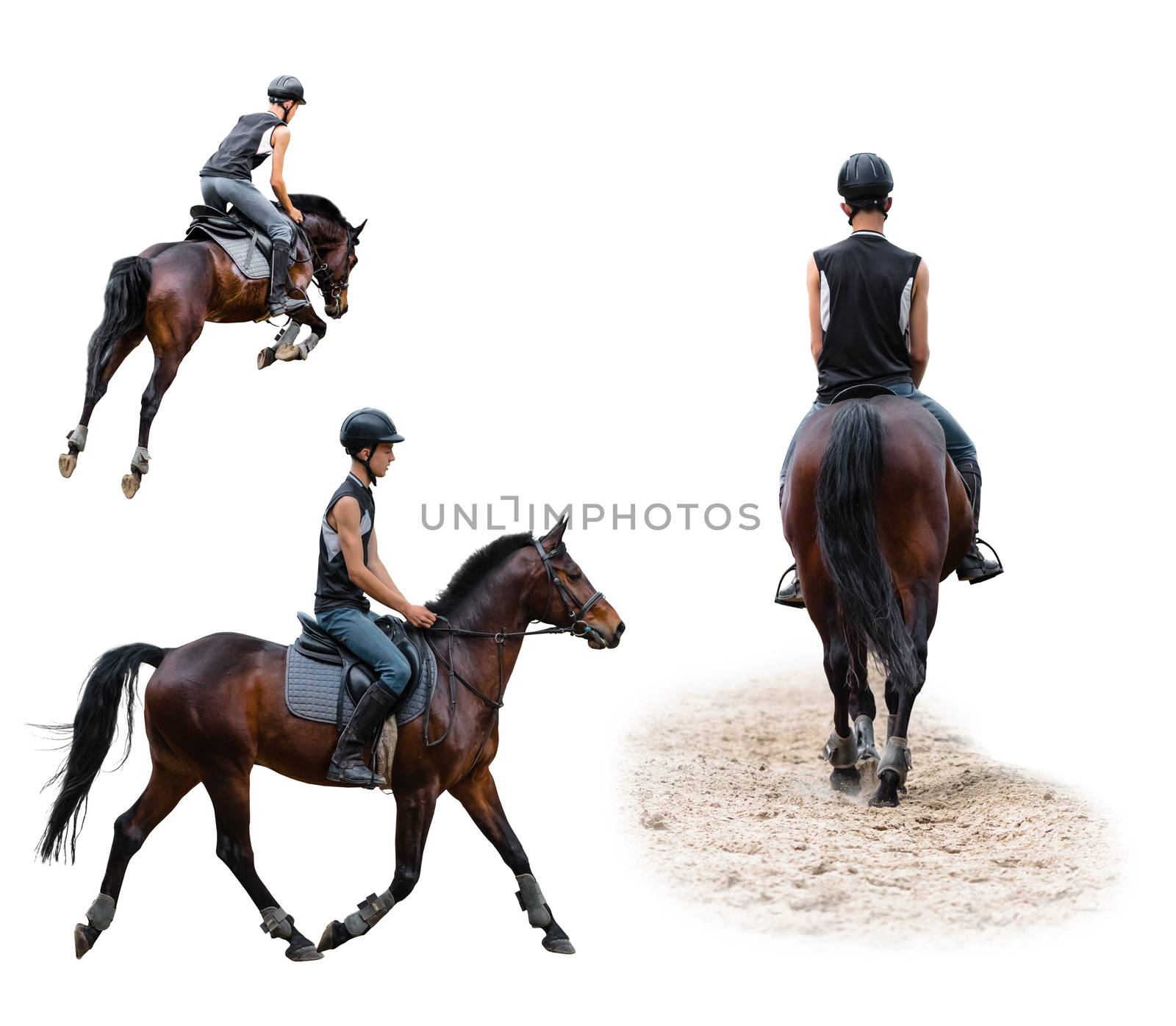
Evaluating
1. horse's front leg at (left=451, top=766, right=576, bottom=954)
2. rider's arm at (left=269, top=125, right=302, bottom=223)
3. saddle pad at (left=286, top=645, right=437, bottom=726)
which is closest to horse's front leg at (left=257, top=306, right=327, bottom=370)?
rider's arm at (left=269, top=125, right=302, bottom=223)

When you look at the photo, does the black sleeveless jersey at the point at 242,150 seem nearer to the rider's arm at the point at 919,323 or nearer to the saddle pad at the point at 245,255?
the saddle pad at the point at 245,255

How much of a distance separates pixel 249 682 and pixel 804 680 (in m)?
6.36

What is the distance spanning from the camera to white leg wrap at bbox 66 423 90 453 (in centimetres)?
1021

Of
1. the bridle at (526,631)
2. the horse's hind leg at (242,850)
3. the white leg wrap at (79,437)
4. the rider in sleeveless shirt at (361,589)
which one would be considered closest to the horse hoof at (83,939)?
the horse's hind leg at (242,850)

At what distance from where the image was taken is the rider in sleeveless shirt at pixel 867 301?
10.6m

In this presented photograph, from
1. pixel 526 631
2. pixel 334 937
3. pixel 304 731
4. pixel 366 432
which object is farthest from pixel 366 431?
pixel 334 937

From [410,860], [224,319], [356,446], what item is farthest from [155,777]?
[224,319]

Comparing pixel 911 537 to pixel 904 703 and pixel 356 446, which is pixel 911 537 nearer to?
pixel 904 703

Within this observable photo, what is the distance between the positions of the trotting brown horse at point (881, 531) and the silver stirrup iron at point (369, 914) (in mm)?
3010

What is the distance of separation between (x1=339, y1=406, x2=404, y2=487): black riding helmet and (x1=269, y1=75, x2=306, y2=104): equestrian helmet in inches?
94.8

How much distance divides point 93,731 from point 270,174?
11.1 feet

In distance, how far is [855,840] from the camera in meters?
10.0

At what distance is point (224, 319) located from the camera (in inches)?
429

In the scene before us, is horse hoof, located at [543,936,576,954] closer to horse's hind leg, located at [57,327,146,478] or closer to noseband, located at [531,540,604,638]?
noseband, located at [531,540,604,638]
